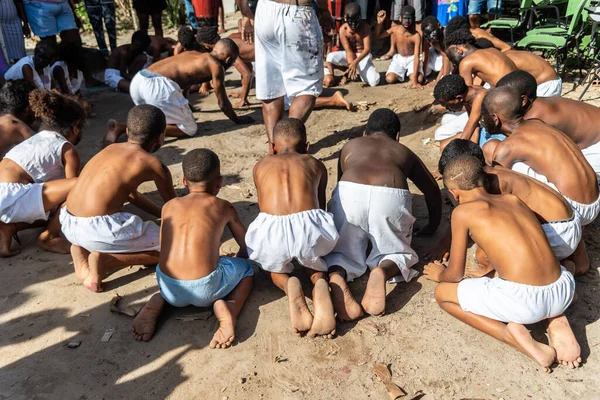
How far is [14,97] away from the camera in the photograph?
4879 mm

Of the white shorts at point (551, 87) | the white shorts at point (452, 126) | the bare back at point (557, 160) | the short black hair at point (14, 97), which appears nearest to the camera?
the bare back at point (557, 160)

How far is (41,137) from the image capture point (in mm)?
4324

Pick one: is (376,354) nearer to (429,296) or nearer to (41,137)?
(429,296)

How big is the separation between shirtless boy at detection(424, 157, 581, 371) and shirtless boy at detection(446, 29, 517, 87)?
2.43 metres

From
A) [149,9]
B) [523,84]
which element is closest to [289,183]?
[523,84]

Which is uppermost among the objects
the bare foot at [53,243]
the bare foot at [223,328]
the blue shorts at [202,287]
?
the blue shorts at [202,287]

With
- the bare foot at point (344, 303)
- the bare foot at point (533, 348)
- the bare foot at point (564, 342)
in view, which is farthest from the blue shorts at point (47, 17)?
the bare foot at point (564, 342)

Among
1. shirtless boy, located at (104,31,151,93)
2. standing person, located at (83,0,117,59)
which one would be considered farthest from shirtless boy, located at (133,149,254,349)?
standing person, located at (83,0,117,59)

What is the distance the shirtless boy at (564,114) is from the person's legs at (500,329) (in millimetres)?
1724

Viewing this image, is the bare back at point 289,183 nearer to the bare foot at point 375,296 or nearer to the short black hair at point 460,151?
the bare foot at point 375,296

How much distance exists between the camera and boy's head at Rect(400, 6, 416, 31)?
8023 mm

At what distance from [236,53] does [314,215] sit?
354cm

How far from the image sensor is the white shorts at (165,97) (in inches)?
238

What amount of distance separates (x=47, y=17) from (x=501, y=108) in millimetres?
6595
